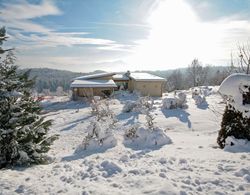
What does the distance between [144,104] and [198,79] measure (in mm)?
43847

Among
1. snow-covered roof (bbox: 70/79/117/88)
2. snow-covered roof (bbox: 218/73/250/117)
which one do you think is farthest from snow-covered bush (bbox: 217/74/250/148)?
snow-covered roof (bbox: 70/79/117/88)

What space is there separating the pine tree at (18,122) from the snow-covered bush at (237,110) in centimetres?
611

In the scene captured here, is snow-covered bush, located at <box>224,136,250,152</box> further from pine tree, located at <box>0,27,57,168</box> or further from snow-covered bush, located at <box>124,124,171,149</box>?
pine tree, located at <box>0,27,57,168</box>

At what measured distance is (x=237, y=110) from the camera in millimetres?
A: 9734

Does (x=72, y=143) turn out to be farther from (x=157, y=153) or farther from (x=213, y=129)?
(x=213, y=129)

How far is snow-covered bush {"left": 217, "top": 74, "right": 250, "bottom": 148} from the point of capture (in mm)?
9594

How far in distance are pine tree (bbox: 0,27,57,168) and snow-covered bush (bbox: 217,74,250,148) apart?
20.0 feet

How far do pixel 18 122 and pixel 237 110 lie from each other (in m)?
7.02

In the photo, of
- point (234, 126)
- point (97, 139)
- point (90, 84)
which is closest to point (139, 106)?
point (97, 139)

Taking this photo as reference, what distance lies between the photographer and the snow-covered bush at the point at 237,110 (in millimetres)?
9594

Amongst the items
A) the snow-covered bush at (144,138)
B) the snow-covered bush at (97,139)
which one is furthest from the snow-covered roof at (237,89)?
the snow-covered bush at (97,139)

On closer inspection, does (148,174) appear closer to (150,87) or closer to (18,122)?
(18,122)

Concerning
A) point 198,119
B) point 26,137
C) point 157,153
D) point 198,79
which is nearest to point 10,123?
point 26,137

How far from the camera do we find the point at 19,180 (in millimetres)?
→ 6711
